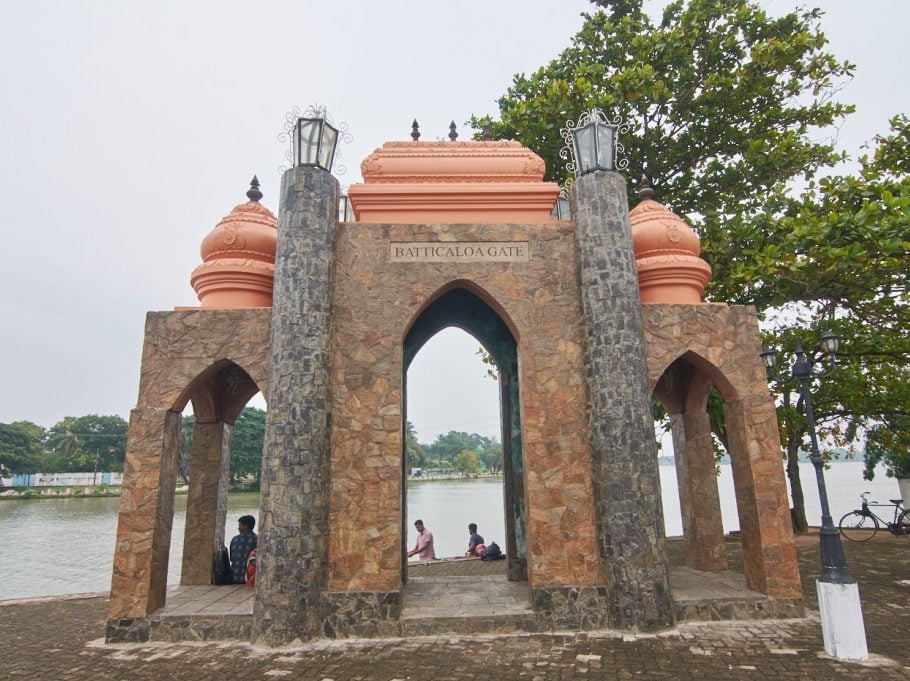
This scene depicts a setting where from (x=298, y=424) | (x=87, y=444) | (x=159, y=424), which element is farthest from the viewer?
(x=87, y=444)

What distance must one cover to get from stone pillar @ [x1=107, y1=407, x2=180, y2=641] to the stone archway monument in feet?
0.10

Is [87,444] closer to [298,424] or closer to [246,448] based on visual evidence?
[246,448]

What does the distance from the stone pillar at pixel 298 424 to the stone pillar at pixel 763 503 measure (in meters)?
4.91

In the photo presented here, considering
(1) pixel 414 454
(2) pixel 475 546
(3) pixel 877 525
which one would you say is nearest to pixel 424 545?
(2) pixel 475 546

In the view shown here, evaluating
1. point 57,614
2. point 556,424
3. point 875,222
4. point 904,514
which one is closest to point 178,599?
point 57,614

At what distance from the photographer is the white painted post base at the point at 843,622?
4711mm

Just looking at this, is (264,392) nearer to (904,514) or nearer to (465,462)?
(904,514)

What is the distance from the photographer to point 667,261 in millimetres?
7215

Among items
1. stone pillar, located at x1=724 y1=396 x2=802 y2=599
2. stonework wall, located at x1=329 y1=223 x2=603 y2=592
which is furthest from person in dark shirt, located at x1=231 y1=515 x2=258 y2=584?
stone pillar, located at x1=724 y1=396 x2=802 y2=599

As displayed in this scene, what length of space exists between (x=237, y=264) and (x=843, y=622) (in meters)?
7.44

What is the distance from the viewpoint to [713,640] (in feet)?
17.5

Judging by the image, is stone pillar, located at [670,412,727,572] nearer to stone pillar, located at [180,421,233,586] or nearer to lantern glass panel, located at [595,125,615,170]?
lantern glass panel, located at [595,125,615,170]

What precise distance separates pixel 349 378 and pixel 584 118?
490 centimetres

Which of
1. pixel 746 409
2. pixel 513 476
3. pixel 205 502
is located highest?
pixel 746 409
